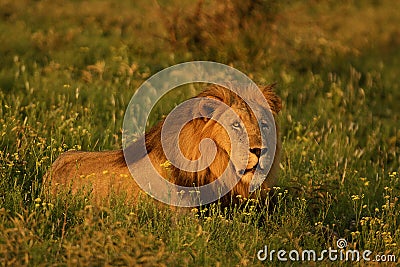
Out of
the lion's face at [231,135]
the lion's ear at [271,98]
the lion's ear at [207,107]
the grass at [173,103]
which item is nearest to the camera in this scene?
the grass at [173,103]

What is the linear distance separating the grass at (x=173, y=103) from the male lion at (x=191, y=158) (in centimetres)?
20

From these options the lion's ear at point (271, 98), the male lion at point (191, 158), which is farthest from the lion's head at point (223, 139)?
the lion's ear at point (271, 98)

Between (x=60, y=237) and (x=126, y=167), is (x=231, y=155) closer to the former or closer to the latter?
(x=126, y=167)

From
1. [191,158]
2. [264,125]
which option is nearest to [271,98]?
[264,125]

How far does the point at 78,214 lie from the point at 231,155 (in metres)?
1.13

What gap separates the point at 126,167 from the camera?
5660 mm

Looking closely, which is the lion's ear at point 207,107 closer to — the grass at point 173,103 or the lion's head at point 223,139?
the lion's head at point 223,139

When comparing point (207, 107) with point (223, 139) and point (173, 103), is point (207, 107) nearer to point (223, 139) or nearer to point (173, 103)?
point (223, 139)

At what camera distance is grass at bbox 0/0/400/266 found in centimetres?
478

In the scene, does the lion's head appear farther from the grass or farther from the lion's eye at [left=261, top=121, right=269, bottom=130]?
the grass

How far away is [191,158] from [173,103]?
126 inches

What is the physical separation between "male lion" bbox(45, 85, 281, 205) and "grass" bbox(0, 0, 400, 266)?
202 mm

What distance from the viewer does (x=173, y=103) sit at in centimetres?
856

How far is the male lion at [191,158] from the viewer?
17.4 feet
